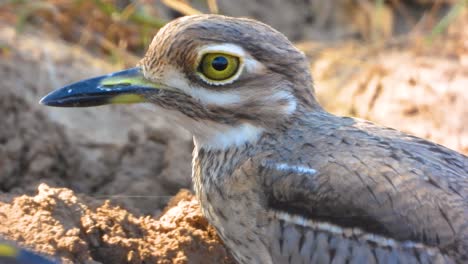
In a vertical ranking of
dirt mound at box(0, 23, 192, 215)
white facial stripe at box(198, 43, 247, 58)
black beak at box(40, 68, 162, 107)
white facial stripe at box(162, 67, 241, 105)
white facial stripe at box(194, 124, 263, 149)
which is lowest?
dirt mound at box(0, 23, 192, 215)

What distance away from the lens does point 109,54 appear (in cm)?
698

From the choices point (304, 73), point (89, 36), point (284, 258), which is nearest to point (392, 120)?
point (89, 36)

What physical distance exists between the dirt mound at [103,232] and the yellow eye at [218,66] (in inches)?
24.9

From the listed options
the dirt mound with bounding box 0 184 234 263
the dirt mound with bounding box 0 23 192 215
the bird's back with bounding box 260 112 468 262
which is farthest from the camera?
the dirt mound with bounding box 0 23 192 215

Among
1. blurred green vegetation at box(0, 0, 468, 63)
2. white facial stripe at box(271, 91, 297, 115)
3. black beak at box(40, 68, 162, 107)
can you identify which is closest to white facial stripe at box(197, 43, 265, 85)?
white facial stripe at box(271, 91, 297, 115)

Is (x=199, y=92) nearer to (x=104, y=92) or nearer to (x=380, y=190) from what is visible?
(x=104, y=92)

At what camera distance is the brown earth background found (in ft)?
13.5

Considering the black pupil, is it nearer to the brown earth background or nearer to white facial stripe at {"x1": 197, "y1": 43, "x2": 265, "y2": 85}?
white facial stripe at {"x1": 197, "y1": 43, "x2": 265, "y2": 85}

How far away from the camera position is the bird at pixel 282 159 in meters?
3.70

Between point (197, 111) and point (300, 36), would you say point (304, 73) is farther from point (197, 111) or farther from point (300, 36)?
point (300, 36)

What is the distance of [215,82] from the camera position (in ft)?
13.2

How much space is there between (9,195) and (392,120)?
10.3 feet

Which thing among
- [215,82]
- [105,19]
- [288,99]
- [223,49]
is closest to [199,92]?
[215,82]

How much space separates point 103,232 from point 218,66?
2.68ft
